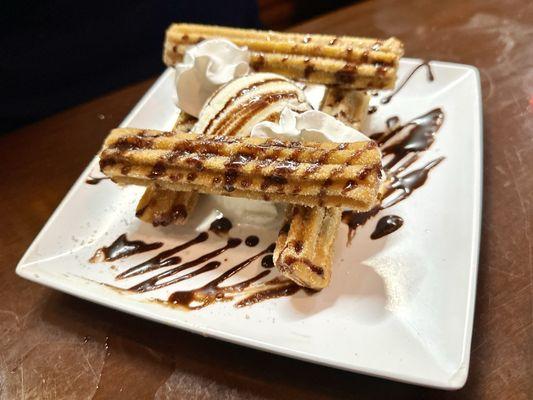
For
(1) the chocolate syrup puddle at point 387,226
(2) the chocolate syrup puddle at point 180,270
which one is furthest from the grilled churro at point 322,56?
(2) the chocolate syrup puddle at point 180,270

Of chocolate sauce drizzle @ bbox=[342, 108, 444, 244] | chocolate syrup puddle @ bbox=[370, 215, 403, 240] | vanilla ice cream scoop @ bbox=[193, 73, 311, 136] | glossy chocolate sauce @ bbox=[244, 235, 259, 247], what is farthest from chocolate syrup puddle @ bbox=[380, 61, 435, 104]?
glossy chocolate sauce @ bbox=[244, 235, 259, 247]

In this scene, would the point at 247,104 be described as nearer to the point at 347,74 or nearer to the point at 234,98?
the point at 234,98

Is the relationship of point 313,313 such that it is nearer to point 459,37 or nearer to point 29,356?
point 29,356

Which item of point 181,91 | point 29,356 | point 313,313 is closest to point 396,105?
point 181,91

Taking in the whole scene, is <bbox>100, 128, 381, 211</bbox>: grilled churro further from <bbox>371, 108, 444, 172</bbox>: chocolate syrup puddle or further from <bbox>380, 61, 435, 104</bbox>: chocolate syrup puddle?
<bbox>380, 61, 435, 104</bbox>: chocolate syrup puddle

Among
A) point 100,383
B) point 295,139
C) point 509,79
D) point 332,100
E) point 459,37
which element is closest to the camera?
point 100,383

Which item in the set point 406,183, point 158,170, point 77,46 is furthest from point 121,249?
point 77,46
